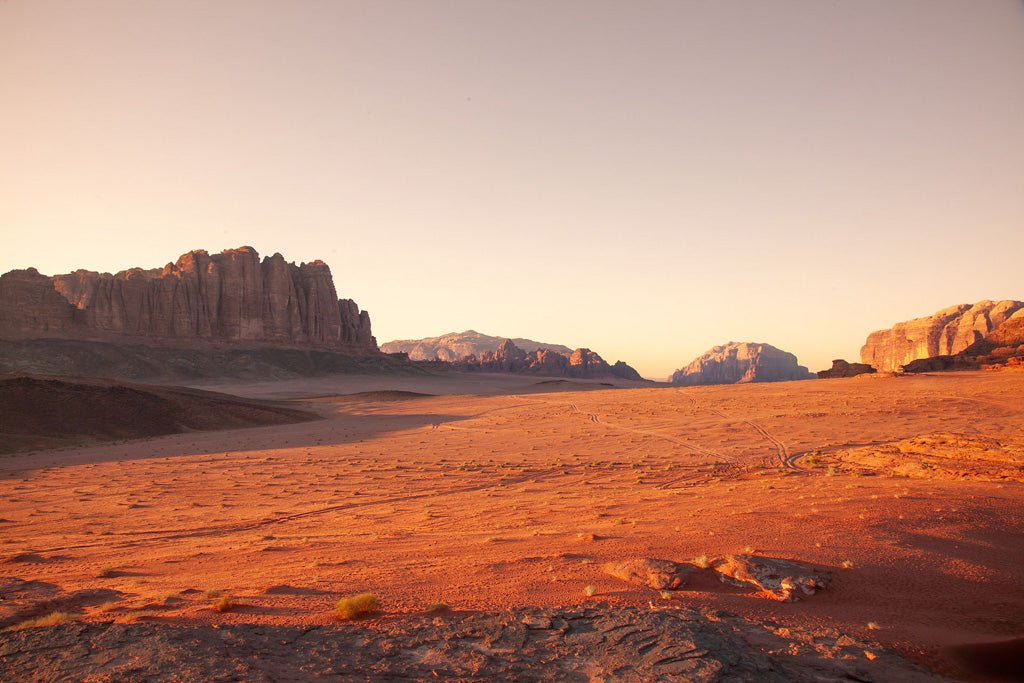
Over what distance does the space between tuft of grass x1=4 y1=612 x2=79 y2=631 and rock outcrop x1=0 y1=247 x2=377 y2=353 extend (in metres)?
101

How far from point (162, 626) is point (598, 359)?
159m

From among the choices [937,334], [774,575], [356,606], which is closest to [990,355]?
[937,334]

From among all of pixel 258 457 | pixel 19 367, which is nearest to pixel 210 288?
pixel 19 367

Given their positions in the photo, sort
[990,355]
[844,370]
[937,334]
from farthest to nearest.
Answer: [937,334] → [844,370] → [990,355]

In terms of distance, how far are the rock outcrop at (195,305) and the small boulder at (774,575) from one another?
106191 millimetres

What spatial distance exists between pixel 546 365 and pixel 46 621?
484 ft

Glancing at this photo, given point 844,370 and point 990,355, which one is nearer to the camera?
point 990,355

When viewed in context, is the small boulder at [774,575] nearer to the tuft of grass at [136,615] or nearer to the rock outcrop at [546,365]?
the tuft of grass at [136,615]

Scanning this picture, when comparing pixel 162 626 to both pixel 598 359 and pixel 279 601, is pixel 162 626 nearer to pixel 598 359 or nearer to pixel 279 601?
pixel 279 601

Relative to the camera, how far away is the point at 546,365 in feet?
502

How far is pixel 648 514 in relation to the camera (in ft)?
38.9

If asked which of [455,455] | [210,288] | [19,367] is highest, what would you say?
[210,288]

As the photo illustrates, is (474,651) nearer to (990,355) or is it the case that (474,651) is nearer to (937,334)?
(990,355)

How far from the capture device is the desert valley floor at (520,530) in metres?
6.97
